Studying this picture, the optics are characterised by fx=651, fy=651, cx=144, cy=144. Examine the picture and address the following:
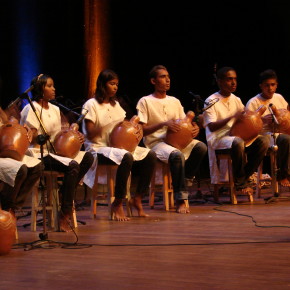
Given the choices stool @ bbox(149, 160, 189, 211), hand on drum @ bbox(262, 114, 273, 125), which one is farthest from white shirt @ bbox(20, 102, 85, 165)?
hand on drum @ bbox(262, 114, 273, 125)

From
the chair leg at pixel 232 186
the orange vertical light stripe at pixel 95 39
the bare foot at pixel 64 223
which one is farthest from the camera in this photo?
the orange vertical light stripe at pixel 95 39

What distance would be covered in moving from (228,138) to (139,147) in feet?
3.75

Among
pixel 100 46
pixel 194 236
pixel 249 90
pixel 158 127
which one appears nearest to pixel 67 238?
pixel 194 236

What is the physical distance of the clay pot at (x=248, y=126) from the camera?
679 centimetres

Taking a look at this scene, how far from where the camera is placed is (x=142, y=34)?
9.25m

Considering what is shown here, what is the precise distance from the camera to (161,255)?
11.9ft

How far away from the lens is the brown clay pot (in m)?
5.25

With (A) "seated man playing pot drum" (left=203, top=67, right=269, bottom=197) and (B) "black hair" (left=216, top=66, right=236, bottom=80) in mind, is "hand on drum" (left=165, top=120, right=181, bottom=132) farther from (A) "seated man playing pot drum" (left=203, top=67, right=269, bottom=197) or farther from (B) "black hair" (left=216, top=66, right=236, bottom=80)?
(B) "black hair" (left=216, top=66, right=236, bottom=80)

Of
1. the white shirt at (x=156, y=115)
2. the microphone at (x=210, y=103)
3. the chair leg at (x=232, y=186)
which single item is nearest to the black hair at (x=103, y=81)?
the white shirt at (x=156, y=115)

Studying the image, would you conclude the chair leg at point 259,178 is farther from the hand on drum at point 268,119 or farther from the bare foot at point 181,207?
the bare foot at point 181,207

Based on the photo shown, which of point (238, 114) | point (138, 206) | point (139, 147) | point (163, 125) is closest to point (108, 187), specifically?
point (138, 206)

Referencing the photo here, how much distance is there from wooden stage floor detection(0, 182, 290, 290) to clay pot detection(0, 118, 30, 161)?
24.4 inches

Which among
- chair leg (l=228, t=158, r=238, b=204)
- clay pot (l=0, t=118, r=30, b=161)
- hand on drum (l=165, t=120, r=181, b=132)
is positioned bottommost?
chair leg (l=228, t=158, r=238, b=204)

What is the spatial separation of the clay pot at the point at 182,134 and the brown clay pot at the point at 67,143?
4.35 ft
